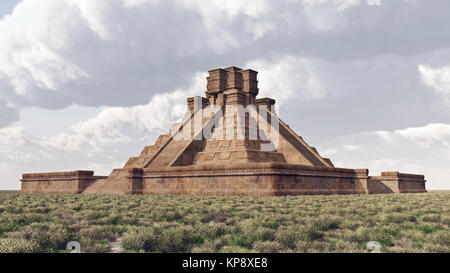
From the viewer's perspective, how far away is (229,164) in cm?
2436

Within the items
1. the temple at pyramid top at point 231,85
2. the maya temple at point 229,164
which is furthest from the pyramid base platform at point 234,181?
the temple at pyramid top at point 231,85

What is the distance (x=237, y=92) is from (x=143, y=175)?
13.1 m

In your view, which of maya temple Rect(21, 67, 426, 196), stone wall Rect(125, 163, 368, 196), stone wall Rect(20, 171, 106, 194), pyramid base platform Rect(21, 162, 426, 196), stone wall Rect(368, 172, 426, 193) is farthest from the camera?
stone wall Rect(20, 171, 106, 194)

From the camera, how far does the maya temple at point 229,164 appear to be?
Result: 23188 mm

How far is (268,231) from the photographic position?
303 inches

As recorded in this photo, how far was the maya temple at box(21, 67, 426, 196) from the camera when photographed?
23188mm

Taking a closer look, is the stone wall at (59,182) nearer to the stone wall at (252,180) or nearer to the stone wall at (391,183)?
the stone wall at (252,180)

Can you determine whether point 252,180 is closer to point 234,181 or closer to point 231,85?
point 234,181

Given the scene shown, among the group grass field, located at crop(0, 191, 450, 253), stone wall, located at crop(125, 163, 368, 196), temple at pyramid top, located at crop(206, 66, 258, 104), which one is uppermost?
temple at pyramid top, located at crop(206, 66, 258, 104)

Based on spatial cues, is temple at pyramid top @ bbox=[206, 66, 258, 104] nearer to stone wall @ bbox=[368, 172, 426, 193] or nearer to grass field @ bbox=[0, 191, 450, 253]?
stone wall @ bbox=[368, 172, 426, 193]

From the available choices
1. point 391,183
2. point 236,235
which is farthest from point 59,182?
point 236,235

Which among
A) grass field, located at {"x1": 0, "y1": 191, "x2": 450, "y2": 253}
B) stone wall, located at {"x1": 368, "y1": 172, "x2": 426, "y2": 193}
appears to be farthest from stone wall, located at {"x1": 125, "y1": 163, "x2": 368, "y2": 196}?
grass field, located at {"x1": 0, "y1": 191, "x2": 450, "y2": 253}
